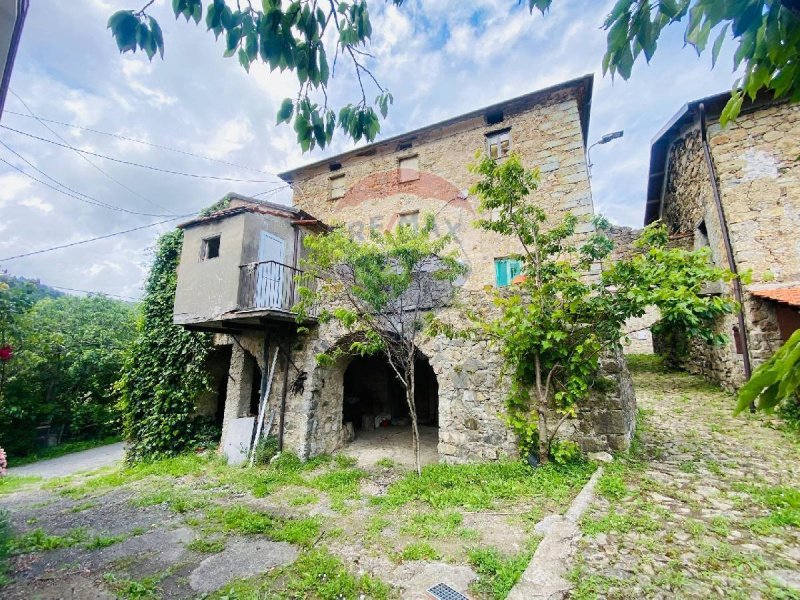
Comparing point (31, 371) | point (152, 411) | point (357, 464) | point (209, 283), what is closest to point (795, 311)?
point (357, 464)

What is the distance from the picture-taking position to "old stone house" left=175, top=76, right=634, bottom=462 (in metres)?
6.16

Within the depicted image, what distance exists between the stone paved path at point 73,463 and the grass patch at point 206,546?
9.29 metres

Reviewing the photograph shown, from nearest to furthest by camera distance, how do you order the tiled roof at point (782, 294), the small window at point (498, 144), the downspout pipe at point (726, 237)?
the tiled roof at point (782, 294) < the downspout pipe at point (726, 237) < the small window at point (498, 144)

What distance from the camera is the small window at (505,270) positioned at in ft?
29.0

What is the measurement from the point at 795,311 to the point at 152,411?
14076 millimetres

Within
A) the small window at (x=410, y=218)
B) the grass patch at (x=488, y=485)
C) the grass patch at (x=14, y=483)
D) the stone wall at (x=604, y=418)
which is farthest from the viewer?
the small window at (x=410, y=218)

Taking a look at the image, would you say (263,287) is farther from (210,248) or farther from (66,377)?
(66,377)

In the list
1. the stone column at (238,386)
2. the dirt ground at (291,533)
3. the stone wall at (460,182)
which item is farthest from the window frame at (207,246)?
the dirt ground at (291,533)

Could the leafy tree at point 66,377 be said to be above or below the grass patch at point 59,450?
above

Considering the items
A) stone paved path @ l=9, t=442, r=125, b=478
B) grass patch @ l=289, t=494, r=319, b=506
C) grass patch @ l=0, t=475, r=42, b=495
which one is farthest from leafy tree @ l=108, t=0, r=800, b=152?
stone paved path @ l=9, t=442, r=125, b=478

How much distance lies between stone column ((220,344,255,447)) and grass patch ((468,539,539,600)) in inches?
276

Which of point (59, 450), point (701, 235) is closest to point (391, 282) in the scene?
point (701, 235)

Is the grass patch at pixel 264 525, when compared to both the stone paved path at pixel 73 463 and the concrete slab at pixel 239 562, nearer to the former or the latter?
the concrete slab at pixel 239 562

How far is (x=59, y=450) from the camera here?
531 inches
